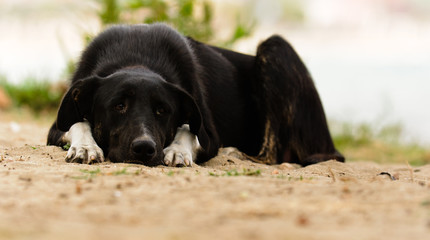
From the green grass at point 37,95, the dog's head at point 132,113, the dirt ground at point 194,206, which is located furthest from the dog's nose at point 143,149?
the green grass at point 37,95

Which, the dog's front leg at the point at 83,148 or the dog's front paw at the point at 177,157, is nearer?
the dog's front leg at the point at 83,148

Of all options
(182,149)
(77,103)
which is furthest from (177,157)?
(77,103)

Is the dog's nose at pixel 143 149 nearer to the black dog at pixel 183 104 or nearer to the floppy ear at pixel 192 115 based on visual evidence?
the black dog at pixel 183 104

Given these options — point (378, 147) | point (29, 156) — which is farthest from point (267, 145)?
point (378, 147)

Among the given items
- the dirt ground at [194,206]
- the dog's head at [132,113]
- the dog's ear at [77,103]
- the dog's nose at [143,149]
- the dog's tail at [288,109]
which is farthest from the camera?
the dog's tail at [288,109]

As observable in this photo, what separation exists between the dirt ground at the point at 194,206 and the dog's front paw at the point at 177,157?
583mm

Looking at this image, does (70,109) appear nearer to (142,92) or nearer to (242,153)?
(142,92)

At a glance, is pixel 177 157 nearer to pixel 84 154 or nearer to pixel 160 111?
pixel 160 111

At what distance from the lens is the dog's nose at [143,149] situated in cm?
430

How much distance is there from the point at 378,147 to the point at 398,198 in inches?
324

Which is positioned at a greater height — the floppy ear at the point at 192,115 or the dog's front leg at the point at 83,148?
the floppy ear at the point at 192,115

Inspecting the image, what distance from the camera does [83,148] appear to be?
15.0ft

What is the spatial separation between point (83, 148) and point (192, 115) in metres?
0.96

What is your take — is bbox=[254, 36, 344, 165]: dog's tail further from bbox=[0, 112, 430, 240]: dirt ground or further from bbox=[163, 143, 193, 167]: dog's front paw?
bbox=[0, 112, 430, 240]: dirt ground
